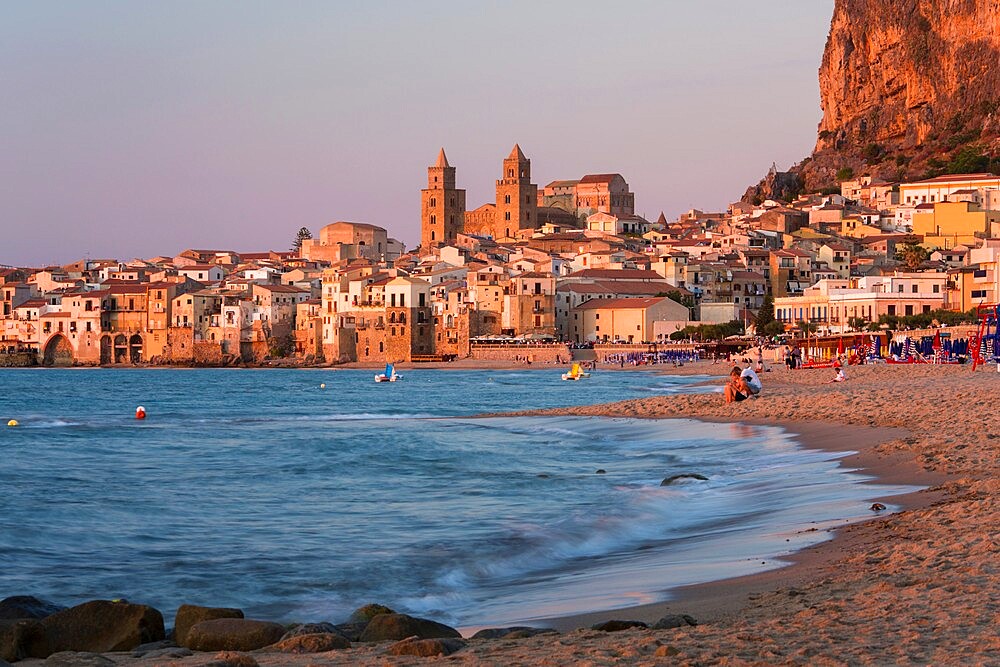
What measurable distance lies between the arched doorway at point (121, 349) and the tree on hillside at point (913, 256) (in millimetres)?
59411

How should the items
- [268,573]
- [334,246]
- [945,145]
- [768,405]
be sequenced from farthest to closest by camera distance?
[334,246] → [945,145] → [768,405] → [268,573]

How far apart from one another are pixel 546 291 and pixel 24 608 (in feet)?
293

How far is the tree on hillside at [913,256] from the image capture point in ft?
310

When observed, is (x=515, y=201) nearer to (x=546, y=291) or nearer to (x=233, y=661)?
(x=546, y=291)

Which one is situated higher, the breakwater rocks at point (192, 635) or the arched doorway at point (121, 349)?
the arched doorway at point (121, 349)

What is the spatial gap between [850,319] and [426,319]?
109 ft

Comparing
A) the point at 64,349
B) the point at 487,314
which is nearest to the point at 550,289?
the point at 487,314

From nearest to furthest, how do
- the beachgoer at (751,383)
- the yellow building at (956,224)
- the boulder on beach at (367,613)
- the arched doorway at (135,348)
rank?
the boulder on beach at (367,613), the beachgoer at (751,383), the yellow building at (956,224), the arched doorway at (135,348)

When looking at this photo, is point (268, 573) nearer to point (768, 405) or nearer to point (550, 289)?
point (768, 405)

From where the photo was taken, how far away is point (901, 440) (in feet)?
59.4

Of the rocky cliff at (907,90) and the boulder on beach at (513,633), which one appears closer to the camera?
the boulder on beach at (513,633)

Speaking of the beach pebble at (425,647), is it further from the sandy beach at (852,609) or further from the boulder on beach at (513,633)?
the boulder on beach at (513,633)

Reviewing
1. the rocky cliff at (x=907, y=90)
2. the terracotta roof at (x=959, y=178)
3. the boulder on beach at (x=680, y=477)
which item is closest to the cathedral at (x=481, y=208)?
the rocky cliff at (x=907, y=90)

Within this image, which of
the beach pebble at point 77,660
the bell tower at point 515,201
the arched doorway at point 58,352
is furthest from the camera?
the bell tower at point 515,201
